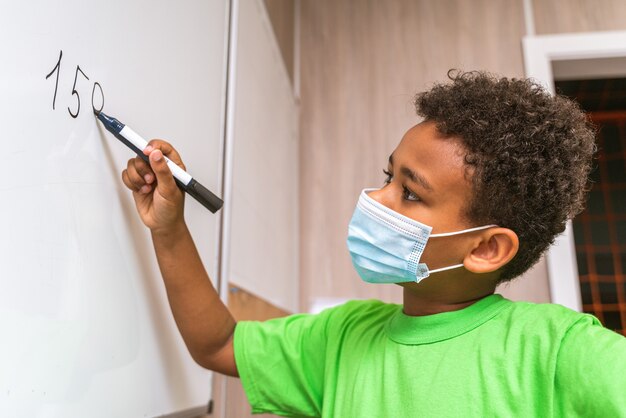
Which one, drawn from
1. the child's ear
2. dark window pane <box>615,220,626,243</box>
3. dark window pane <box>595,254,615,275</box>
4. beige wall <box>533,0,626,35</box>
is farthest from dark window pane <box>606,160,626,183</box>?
the child's ear

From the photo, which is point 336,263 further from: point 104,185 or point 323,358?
point 104,185

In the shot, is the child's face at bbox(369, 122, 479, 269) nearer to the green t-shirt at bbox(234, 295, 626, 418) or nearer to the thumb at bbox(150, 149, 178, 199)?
the green t-shirt at bbox(234, 295, 626, 418)

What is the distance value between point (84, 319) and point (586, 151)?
0.65 m

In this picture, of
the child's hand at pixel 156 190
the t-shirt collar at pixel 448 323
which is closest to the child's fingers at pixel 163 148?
the child's hand at pixel 156 190

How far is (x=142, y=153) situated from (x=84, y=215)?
3.7 inches

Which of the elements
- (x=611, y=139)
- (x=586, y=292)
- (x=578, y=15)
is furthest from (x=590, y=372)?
(x=611, y=139)

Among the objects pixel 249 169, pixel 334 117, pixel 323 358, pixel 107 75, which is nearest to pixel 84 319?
pixel 107 75

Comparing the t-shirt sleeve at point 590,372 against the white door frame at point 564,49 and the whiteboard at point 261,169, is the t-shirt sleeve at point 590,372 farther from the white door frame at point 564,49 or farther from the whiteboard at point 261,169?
the white door frame at point 564,49

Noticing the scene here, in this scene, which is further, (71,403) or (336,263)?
(336,263)

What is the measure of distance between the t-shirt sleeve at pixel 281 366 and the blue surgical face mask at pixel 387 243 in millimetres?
147

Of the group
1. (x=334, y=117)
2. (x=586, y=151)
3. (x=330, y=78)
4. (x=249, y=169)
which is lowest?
(x=586, y=151)

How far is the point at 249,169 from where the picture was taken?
128 cm

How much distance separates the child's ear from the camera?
2.34ft

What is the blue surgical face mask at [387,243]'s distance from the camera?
0.72m
